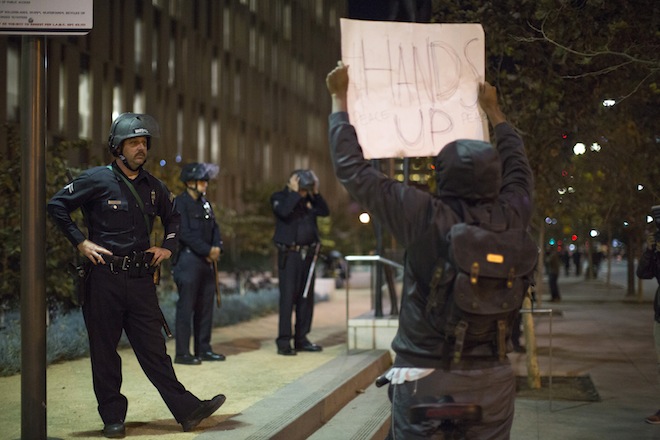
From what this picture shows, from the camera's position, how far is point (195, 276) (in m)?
9.76

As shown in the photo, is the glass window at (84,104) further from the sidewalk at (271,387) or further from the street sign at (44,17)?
the street sign at (44,17)

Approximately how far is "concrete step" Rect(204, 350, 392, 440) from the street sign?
8.53ft

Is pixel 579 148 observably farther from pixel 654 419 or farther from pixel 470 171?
pixel 470 171

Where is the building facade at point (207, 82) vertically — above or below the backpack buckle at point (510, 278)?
above

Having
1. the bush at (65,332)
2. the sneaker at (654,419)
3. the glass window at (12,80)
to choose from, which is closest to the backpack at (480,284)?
the sneaker at (654,419)

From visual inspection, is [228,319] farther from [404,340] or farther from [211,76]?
[211,76]

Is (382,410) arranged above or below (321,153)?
below

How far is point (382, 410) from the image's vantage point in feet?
26.6

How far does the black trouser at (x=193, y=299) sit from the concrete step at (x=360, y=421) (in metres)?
1.92

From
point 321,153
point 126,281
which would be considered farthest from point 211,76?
point 126,281

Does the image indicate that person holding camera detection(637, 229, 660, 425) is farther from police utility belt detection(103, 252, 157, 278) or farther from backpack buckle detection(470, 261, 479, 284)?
backpack buckle detection(470, 261, 479, 284)

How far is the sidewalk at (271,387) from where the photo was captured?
673 centimetres

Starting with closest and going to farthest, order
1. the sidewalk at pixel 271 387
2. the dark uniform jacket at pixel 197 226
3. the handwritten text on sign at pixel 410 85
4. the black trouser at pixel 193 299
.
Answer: the handwritten text on sign at pixel 410 85
the sidewalk at pixel 271 387
the black trouser at pixel 193 299
the dark uniform jacket at pixel 197 226

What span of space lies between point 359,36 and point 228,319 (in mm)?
9853
